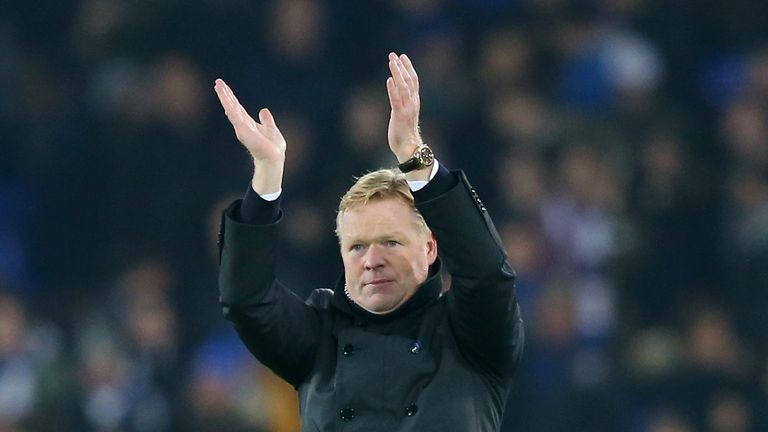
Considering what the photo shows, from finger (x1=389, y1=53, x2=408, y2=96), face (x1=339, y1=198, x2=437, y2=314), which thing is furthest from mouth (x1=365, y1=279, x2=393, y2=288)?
finger (x1=389, y1=53, x2=408, y2=96)

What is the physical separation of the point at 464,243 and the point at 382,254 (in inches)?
9.9

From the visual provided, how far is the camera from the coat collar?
3.02 metres

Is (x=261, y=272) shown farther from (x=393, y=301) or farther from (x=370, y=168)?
(x=370, y=168)

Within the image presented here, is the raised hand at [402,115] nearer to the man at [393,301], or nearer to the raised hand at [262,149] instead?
the man at [393,301]

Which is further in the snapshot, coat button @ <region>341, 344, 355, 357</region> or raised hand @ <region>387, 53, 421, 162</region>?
coat button @ <region>341, 344, 355, 357</region>

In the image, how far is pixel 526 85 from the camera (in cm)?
682

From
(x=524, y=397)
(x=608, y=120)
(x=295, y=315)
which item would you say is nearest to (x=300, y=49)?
(x=608, y=120)

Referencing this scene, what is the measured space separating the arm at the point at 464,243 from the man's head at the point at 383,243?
0.42 ft

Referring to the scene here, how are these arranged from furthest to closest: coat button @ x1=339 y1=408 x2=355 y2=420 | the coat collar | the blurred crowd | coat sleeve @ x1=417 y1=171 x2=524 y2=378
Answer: the blurred crowd, the coat collar, coat button @ x1=339 y1=408 x2=355 y2=420, coat sleeve @ x1=417 y1=171 x2=524 y2=378

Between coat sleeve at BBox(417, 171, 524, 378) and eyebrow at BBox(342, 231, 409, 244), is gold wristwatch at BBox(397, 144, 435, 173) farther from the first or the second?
eyebrow at BBox(342, 231, 409, 244)

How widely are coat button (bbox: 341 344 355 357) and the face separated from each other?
0.09m

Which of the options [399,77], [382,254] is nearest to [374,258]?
[382,254]

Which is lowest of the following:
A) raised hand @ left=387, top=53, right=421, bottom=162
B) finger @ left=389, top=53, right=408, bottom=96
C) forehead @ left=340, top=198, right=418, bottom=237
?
forehead @ left=340, top=198, right=418, bottom=237

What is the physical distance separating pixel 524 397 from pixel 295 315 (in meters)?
2.74
